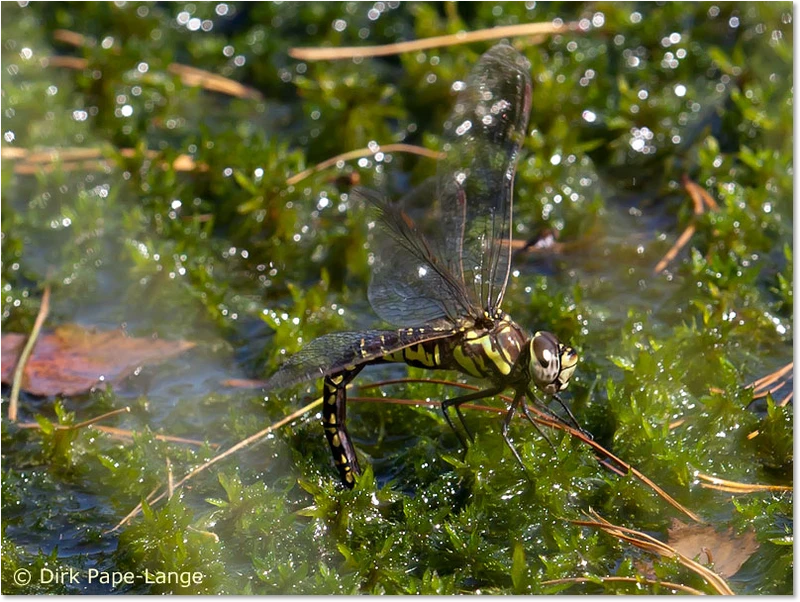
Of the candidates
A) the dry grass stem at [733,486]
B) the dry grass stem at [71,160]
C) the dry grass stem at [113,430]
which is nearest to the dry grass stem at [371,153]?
the dry grass stem at [71,160]

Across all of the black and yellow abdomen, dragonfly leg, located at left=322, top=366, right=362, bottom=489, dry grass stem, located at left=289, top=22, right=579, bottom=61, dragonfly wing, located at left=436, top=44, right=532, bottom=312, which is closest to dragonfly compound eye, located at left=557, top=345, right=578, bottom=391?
the black and yellow abdomen

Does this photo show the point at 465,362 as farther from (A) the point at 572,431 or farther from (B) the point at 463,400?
(A) the point at 572,431

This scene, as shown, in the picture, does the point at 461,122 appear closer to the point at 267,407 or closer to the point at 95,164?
the point at 267,407

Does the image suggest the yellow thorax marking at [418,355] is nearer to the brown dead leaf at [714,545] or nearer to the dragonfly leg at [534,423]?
the dragonfly leg at [534,423]

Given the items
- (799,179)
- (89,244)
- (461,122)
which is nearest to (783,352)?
(799,179)

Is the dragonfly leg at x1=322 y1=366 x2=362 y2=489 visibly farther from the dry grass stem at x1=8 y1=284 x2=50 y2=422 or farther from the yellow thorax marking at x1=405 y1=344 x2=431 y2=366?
the dry grass stem at x1=8 y1=284 x2=50 y2=422

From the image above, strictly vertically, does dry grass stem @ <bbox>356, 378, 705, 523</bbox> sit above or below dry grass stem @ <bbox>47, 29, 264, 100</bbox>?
below
